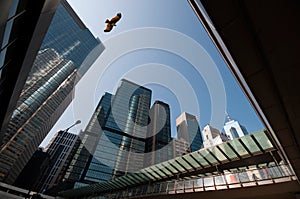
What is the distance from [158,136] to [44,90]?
73.0 m

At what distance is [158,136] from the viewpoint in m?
97.8

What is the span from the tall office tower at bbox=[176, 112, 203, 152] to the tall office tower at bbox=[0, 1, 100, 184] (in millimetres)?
91915

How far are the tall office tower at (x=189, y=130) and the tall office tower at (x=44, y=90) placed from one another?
91.9 metres

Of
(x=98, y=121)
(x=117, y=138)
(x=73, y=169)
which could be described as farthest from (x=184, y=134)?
(x=73, y=169)

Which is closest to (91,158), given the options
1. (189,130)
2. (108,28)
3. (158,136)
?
(158,136)

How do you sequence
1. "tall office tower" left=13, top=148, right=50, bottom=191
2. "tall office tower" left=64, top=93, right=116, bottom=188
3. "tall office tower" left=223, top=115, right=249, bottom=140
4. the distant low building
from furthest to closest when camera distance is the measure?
"tall office tower" left=223, top=115, right=249, bottom=140, the distant low building, "tall office tower" left=13, top=148, right=50, bottom=191, "tall office tower" left=64, top=93, right=116, bottom=188

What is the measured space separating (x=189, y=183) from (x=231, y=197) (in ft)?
9.76

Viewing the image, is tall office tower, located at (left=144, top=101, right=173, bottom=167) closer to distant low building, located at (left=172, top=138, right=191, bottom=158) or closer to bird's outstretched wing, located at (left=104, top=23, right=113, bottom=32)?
distant low building, located at (left=172, top=138, right=191, bottom=158)

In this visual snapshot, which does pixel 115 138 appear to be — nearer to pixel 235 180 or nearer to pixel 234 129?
pixel 235 180

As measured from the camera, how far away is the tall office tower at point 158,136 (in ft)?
276

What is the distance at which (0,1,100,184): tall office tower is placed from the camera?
196 feet

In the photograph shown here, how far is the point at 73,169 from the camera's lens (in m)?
69.3

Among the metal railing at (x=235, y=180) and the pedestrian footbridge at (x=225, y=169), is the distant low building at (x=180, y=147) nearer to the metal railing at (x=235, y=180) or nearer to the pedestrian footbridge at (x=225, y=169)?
the pedestrian footbridge at (x=225, y=169)

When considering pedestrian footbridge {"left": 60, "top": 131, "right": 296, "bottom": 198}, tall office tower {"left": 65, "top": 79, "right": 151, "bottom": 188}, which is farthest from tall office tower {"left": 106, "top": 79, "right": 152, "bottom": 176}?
pedestrian footbridge {"left": 60, "top": 131, "right": 296, "bottom": 198}
